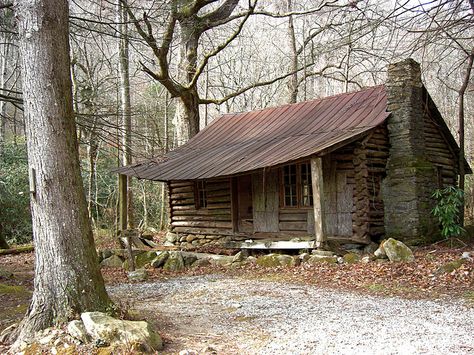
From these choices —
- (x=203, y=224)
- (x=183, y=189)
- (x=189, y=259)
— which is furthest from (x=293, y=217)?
(x=183, y=189)

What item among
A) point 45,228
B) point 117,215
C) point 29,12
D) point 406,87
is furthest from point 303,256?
point 117,215

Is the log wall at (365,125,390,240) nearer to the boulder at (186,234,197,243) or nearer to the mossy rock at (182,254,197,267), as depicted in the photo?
the mossy rock at (182,254,197,267)

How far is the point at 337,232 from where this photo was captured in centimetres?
1311

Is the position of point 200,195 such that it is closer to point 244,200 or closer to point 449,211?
point 244,200

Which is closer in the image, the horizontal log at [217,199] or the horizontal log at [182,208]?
the horizontal log at [217,199]

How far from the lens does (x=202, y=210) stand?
16.3 m

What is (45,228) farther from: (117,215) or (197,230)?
(117,215)

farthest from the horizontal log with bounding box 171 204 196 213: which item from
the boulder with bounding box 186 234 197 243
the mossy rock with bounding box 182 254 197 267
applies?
the mossy rock with bounding box 182 254 197 267

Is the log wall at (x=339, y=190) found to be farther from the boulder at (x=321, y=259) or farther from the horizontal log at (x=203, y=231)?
the horizontal log at (x=203, y=231)

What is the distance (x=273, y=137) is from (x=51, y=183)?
9.88 metres

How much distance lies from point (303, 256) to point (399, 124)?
15.7ft

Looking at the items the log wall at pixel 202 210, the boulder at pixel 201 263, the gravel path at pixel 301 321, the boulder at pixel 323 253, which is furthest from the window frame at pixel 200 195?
the gravel path at pixel 301 321

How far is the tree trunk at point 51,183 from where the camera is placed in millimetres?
5453

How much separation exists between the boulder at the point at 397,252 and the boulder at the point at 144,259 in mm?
5901
